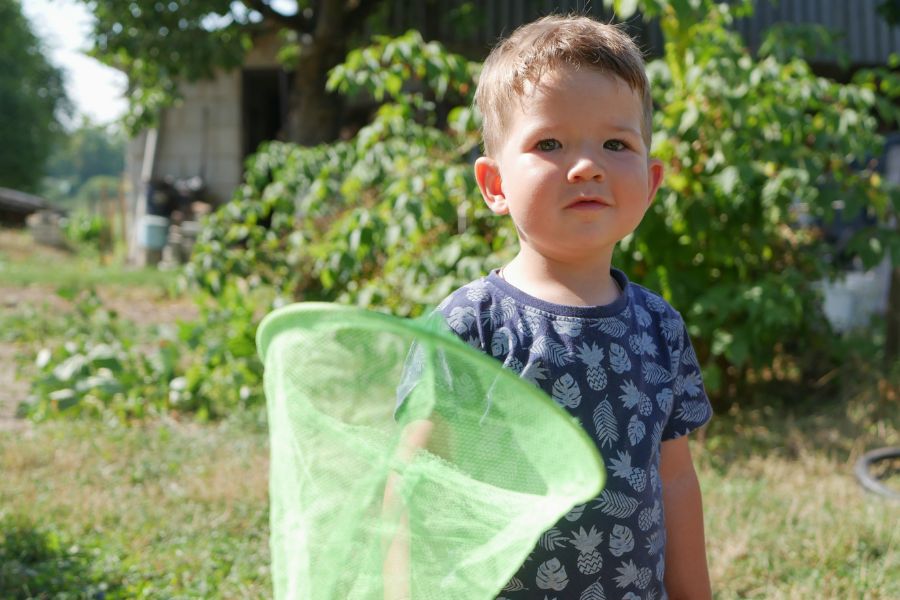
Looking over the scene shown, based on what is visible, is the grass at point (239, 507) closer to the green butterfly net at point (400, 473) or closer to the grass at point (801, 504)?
the grass at point (801, 504)

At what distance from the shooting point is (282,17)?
9.48 meters

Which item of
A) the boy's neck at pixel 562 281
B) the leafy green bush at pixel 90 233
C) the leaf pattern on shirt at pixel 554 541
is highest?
the boy's neck at pixel 562 281

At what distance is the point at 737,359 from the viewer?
394 cm

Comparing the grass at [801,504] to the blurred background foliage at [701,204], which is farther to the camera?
the blurred background foliage at [701,204]

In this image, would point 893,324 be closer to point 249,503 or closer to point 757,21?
point 249,503

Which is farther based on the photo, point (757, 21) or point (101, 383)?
point (757, 21)

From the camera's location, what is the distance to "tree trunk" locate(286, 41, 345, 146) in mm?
9719

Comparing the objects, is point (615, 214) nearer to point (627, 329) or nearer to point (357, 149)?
point (627, 329)

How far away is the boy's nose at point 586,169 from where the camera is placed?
1.34 m

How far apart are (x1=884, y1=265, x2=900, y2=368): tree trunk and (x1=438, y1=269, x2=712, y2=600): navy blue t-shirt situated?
3931 mm

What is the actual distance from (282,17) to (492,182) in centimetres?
859

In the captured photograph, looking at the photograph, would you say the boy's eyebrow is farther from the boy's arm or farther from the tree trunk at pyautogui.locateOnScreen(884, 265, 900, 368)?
the tree trunk at pyautogui.locateOnScreen(884, 265, 900, 368)

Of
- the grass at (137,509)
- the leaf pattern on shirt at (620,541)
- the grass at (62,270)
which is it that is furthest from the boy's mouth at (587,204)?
the grass at (62,270)

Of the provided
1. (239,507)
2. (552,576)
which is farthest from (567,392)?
(239,507)
